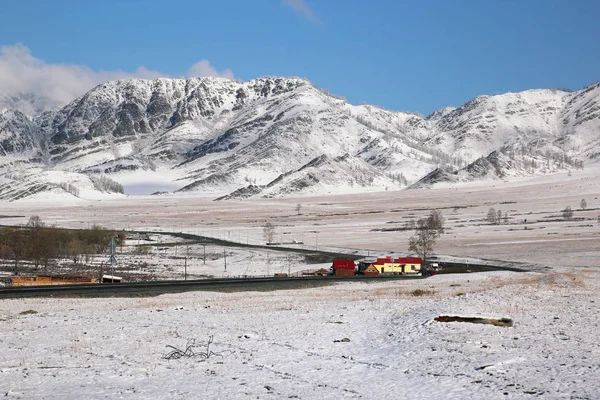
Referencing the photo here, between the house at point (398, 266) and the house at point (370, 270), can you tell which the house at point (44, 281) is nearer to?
the house at point (370, 270)

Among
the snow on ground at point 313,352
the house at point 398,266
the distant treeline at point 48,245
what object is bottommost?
the snow on ground at point 313,352

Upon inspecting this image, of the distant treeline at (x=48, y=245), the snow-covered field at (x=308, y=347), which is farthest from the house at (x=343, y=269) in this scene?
the distant treeline at (x=48, y=245)

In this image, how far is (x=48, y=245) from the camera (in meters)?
104

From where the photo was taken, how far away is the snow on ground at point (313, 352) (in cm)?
1720

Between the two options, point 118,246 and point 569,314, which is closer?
point 569,314

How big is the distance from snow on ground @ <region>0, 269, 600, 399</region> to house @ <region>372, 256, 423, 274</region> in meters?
42.7

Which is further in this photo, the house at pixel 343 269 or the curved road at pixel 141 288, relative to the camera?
the house at pixel 343 269

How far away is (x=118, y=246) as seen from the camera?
455 feet

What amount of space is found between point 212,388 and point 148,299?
2650 centimetres

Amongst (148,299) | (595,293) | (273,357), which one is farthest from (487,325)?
(148,299)

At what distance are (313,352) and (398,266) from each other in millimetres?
58380

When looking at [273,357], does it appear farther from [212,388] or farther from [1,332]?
[1,332]

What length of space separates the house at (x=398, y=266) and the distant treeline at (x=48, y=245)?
48.6 m

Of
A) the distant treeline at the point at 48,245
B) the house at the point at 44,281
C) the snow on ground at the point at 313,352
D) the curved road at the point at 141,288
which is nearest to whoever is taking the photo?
the snow on ground at the point at 313,352
